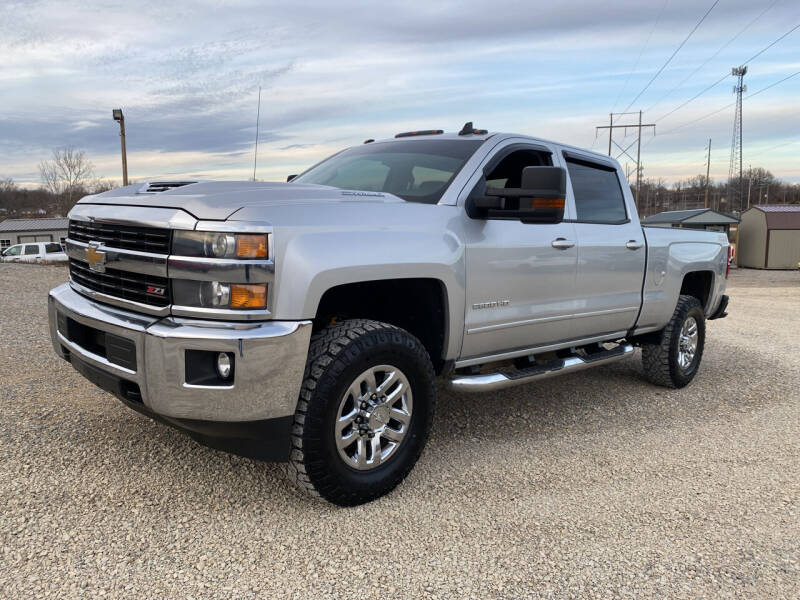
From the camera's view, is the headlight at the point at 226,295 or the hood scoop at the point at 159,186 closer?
the headlight at the point at 226,295

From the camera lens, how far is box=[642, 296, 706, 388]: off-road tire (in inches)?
223

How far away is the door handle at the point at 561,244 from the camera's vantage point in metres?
4.20

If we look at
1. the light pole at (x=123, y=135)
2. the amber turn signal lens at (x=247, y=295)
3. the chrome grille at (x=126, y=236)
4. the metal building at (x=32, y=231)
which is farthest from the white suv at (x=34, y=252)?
the amber turn signal lens at (x=247, y=295)

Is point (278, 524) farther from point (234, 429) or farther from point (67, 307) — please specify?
point (67, 307)

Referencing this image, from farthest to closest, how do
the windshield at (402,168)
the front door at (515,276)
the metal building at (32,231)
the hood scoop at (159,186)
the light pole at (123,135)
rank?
the metal building at (32,231) < the light pole at (123,135) < the windshield at (402,168) < the front door at (515,276) < the hood scoop at (159,186)

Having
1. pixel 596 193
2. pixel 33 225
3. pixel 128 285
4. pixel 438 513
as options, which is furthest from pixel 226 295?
pixel 33 225

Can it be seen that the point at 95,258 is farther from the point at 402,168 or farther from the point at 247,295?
the point at 402,168

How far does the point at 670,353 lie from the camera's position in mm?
5672

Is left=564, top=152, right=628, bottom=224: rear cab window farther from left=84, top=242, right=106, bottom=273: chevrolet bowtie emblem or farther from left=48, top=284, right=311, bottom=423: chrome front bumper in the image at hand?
left=84, top=242, right=106, bottom=273: chevrolet bowtie emblem

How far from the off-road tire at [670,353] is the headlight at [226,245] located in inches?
163

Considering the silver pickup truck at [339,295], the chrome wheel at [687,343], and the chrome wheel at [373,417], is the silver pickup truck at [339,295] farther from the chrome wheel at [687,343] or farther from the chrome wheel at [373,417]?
the chrome wheel at [687,343]

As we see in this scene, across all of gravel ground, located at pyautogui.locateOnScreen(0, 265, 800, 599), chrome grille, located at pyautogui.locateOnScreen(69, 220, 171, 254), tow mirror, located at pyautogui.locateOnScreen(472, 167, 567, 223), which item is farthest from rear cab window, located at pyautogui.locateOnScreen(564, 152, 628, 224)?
chrome grille, located at pyautogui.locateOnScreen(69, 220, 171, 254)

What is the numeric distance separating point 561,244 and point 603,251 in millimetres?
584

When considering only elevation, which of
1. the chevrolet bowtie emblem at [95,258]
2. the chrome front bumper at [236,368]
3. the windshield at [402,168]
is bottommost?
the chrome front bumper at [236,368]
